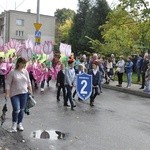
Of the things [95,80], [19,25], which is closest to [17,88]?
[95,80]

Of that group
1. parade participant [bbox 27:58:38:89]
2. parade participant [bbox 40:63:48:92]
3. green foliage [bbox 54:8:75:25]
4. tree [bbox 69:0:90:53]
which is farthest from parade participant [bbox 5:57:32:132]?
green foliage [bbox 54:8:75:25]

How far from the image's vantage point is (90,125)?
→ 397 inches

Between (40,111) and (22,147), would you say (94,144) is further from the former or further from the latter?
(40,111)

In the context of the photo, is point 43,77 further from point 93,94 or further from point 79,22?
point 79,22

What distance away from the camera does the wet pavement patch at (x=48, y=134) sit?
28.0 ft

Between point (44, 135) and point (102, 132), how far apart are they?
4.56 feet

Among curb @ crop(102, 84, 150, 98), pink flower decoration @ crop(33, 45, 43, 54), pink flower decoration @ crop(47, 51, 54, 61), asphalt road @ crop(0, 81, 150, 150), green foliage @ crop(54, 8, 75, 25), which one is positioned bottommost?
curb @ crop(102, 84, 150, 98)

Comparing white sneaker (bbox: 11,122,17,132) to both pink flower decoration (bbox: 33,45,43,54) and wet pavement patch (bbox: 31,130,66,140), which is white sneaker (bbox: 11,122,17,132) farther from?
pink flower decoration (bbox: 33,45,43,54)

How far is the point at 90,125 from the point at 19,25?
73.8 metres

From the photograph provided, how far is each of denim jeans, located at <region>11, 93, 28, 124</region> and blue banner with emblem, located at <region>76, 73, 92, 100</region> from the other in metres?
5.02

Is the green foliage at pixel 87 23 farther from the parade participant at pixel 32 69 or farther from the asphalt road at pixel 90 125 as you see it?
the asphalt road at pixel 90 125

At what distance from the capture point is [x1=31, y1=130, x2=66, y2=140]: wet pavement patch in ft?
28.0

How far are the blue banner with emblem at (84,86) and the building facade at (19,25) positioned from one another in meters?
65.4

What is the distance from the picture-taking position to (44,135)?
8719 millimetres
